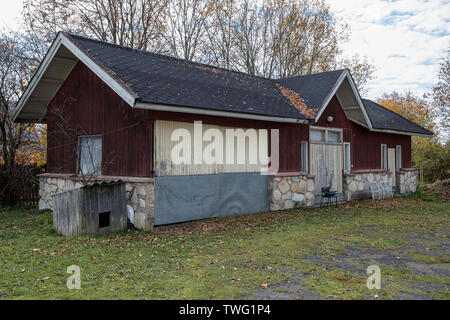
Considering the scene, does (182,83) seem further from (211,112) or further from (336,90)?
(336,90)

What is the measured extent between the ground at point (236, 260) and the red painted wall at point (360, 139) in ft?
17.1

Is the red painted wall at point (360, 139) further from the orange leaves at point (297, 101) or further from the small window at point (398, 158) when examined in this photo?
the orange leaves at point (297, 101)

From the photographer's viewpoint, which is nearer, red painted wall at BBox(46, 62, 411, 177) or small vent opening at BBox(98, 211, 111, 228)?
small vent opening at BBox(98, 211, 111, 228)

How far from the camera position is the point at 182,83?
35.8ft

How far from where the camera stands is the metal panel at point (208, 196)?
370 inches

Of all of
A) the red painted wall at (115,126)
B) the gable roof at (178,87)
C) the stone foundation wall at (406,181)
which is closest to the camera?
the gable roof at (178,87)

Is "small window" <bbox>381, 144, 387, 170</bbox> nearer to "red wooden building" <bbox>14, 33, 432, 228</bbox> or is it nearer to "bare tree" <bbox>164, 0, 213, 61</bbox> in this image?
"red wooden building" <bbox>14, 33, 432, 228</bbox>

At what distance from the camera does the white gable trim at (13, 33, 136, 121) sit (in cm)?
845

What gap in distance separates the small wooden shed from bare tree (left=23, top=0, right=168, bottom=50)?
13.5 metres

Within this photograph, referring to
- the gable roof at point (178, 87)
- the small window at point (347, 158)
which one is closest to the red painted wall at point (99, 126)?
the gable roof at point (178, 87)

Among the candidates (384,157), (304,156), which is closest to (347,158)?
(304,156)

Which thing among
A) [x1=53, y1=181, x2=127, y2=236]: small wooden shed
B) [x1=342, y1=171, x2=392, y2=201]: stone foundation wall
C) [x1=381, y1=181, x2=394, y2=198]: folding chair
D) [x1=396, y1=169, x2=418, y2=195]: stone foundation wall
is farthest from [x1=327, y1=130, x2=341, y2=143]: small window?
[x1=53, y1=181, x2=127, y2=236]: small wooden shed

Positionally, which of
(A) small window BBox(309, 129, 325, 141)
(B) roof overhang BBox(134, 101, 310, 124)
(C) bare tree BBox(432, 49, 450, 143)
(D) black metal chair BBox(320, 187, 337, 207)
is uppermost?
(C) bare tree BBox(432, 49, 450, 143)

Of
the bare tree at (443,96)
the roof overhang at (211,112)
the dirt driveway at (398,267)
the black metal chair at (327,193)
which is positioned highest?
the bare tree at (443,96)
